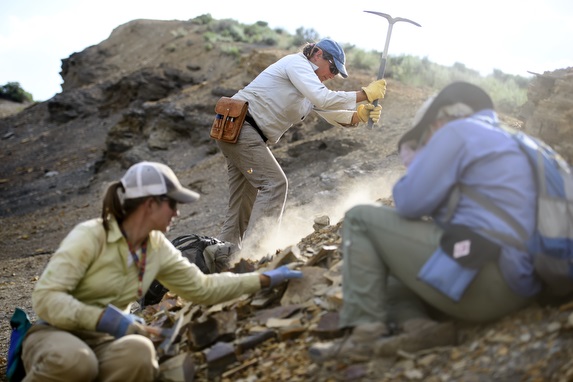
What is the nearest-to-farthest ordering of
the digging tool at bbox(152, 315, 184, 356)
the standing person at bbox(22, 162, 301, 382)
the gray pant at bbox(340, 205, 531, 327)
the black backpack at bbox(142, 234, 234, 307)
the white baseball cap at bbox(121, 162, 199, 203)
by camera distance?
the gray pant at bbox(340, 205, 531, 327) < the standing person at bbox(22, 162, 301, 382) < the white baseball cap at bbox(121, 162, 199, 203) < the digging tool at bbox(152, 315, 184, 356) < the black backpack at bbox(142, 234, 234, 307)

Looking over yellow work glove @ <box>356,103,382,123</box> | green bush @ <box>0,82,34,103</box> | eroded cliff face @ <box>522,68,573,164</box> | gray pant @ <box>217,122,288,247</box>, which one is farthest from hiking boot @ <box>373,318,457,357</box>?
green bush @ <box>0,82,34,103</box>

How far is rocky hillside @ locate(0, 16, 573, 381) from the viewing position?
11.5 ft

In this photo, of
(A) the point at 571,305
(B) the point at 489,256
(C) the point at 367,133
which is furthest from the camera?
(C) the point at 367,133

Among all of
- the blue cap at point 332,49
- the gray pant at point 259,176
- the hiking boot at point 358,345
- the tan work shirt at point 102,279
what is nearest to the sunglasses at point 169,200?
the tan work shirt at point 102,279

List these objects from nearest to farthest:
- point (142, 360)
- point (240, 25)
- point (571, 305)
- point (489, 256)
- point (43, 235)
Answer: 1. point (489, 256)
2. point (571, 305)
3. point (142, 360)
4. point (43, 235)
5. point (240, 25)

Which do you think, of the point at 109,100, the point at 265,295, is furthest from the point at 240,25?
the point at 265,295

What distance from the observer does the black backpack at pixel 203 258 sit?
628cm

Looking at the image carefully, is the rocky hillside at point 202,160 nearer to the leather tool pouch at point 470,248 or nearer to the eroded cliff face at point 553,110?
the eroded cliff face at point 553,110

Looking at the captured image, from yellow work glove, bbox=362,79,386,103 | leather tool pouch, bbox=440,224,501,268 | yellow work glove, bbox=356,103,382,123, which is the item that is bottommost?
leather tool pouch, bbox=440,224,501,268

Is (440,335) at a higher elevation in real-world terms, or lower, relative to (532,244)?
lower

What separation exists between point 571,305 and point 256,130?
3.62m

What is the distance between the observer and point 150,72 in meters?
23.7

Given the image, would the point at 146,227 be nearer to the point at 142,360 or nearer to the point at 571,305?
the point at 142,360

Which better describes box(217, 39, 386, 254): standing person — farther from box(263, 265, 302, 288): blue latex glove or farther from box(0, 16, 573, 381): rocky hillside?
box(263, 265, 302, 288): blue latex glove
